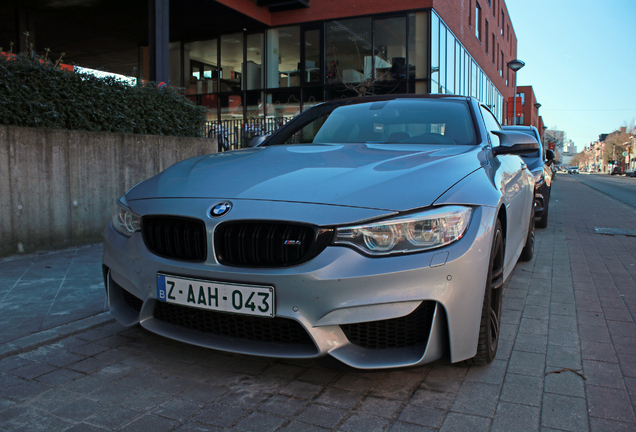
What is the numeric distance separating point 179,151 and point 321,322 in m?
5.85

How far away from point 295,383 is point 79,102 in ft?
15.8

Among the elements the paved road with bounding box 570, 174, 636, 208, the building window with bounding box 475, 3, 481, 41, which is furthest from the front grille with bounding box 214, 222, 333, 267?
the building window with bounding box 475, 3, 481, 41

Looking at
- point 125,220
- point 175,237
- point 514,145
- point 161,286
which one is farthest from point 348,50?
point 161,286

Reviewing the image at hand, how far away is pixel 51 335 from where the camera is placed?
3.00 meters

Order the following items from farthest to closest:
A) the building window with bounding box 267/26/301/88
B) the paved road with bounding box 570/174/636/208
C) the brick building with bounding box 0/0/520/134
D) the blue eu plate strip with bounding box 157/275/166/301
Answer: the building window with bounding box 267/26/301/88, the paved road with bounding box 570/174/636/208, the brick building with bounding box 0/0/520/134, the blue eu plate strip with bounding box 157/275/166/301

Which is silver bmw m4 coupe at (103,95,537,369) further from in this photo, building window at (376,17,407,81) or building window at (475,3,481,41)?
building window at (475,3,481,41)

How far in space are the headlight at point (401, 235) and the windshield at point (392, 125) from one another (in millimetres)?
1362

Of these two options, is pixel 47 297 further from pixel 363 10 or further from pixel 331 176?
pixel 363 10

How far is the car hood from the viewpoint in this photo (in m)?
2.22

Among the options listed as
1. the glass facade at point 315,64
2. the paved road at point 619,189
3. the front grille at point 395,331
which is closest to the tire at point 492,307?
the front grille at point 395,331

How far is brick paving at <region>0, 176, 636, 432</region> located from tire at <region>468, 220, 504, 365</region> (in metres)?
0.12

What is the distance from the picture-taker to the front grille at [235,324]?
218cm

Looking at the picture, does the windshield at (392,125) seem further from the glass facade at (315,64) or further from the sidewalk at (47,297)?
the glass facade at (315,64)

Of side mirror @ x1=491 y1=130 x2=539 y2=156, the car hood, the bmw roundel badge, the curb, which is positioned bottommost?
the curb
